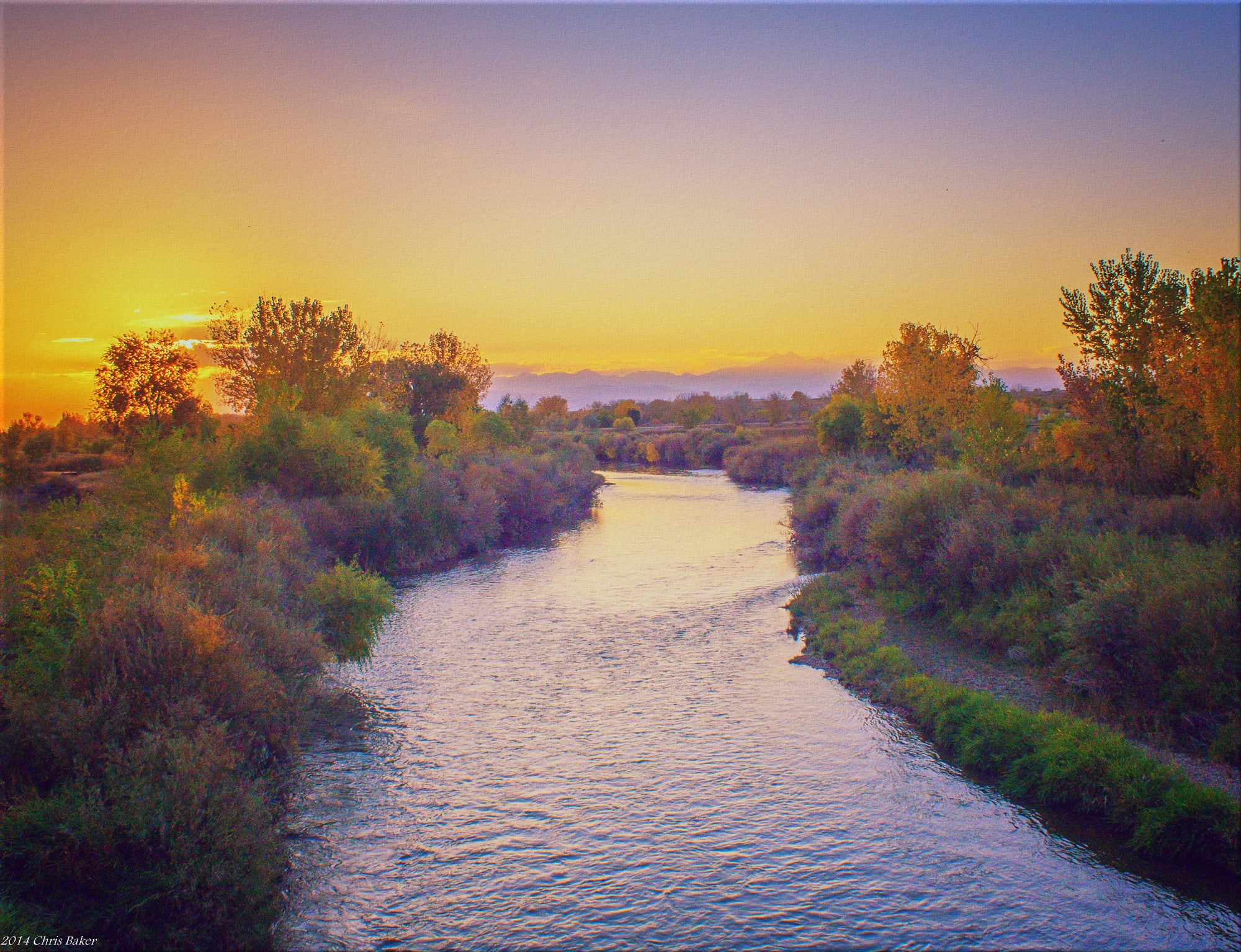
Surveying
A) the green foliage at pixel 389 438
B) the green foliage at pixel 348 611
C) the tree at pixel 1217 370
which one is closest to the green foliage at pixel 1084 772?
the tree at pixel 1217 370

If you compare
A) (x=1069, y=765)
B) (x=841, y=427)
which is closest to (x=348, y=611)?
(x=1069, y=765)

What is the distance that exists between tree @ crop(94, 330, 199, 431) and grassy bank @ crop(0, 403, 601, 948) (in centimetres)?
1420

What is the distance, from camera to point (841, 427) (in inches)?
1962

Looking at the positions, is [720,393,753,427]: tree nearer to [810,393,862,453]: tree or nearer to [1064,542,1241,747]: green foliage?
[810,393,862,453]: tree

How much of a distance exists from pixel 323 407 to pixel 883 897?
3363cm

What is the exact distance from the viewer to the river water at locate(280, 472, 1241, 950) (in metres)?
7.51

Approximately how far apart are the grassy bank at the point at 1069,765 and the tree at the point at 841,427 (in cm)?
3681

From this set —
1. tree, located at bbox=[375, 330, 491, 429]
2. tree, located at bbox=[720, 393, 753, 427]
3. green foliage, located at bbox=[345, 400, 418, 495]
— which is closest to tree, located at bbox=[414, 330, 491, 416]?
tree, located at bbox=[375, 330, 491, 429]

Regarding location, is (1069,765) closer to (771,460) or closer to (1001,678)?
(1001,678)

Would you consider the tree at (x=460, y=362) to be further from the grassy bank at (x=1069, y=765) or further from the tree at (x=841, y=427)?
the grassy bank at (x=1069, y=765)

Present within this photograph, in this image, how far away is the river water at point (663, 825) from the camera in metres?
7.51

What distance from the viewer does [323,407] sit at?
118 ft

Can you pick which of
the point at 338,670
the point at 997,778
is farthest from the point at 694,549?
the point at 997,778

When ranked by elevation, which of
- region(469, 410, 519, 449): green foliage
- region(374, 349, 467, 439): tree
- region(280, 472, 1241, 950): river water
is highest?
region(374, 349, 467, 439): tree
